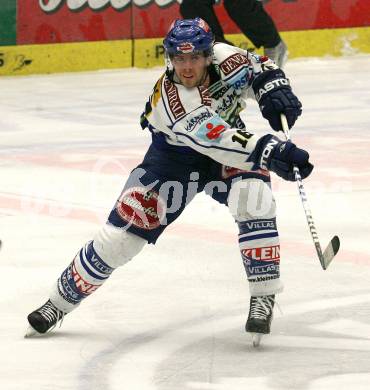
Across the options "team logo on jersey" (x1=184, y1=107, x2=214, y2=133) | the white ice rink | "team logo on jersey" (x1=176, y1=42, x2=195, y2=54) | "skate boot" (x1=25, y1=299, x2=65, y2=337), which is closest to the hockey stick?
the white ice rink

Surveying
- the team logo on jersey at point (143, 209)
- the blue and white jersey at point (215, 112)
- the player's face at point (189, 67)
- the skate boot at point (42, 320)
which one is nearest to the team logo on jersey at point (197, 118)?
the blue and white jersey at point (215, 112)

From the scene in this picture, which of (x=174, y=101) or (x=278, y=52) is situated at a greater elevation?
(x=174, y=101)

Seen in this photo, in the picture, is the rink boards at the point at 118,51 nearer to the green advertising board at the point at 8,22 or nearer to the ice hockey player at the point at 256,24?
the green advertising board at the point at 8,22

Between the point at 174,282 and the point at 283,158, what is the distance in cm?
139

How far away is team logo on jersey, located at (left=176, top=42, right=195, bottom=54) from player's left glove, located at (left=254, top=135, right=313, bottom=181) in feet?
1.49

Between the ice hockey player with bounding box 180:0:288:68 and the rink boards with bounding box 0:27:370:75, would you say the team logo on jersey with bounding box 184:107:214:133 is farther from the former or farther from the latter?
the rink boards with bounding box 0:27:370:75

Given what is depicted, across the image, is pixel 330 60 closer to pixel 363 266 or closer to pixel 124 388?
pixel 363 266

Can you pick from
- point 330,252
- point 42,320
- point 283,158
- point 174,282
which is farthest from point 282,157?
point 174,282

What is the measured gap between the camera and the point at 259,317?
521 centimetres

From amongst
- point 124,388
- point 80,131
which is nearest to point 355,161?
point 80,131

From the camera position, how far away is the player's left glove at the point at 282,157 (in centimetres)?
496

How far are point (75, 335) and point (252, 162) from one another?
1027 mm

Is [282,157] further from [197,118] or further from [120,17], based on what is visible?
[120,17]

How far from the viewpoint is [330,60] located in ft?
49.9
